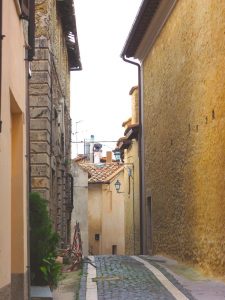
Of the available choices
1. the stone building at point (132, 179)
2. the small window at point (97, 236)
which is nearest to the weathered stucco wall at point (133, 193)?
the stone building at point (132, 179)

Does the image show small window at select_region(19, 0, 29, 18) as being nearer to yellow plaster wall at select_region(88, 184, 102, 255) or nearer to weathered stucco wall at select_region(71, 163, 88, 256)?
weathered stucco wall at select_region(71, 163, 88, 256)

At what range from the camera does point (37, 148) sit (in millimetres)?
11656

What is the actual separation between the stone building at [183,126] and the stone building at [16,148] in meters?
3.96

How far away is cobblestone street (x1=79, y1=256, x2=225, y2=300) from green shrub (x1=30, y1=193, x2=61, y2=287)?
598 millimetres

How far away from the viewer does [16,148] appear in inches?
301

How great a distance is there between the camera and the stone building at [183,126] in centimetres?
1105

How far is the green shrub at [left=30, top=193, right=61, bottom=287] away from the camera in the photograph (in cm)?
907

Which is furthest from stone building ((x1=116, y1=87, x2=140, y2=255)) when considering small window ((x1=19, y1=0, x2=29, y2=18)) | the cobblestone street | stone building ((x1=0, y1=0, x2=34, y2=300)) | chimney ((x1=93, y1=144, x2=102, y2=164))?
chimney ((x1=93, y1=144, x2=102, y2=164))

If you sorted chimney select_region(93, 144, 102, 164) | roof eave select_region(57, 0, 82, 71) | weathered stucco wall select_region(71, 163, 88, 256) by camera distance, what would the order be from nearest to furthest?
roof eave select_region(57, 0, 82, 71) → weathered stucco wall select_region(71, 163, 88, 256) → chimney select_region(93, 144, 102, 164)

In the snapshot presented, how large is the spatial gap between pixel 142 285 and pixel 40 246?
2.07m

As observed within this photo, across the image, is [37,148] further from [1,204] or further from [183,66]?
[1,204]

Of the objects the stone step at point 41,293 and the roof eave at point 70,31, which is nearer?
the stone step at point 41,293

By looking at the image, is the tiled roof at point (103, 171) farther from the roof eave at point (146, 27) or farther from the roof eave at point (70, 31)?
the roof eave at point (146, 27)

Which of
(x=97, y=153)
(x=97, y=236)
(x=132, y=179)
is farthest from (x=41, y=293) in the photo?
(x=97, y=153)
